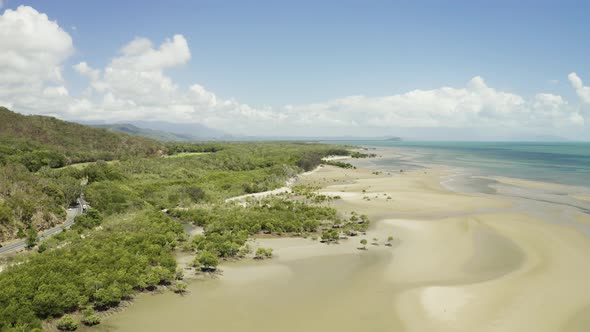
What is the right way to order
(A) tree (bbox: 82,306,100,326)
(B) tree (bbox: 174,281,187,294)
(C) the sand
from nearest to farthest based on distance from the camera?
(A) tree (bbox: 82,306,100,326) < (C) the sand < (B) tree (bbox: 174,281,187,294)

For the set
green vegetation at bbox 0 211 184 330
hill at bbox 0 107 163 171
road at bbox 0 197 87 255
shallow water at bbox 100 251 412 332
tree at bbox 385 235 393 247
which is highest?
hill at bbox 0 107 163 171

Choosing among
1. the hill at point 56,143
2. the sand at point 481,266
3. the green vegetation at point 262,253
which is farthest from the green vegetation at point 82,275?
the hill at point 56,143

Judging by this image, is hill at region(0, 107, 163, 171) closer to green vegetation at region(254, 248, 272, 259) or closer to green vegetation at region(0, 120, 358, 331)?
green vegetation at region(0, 120, 358, 331)

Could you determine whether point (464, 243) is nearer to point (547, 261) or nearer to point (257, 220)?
point (547, 261)

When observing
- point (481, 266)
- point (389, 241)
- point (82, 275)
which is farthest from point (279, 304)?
point (481, 266)

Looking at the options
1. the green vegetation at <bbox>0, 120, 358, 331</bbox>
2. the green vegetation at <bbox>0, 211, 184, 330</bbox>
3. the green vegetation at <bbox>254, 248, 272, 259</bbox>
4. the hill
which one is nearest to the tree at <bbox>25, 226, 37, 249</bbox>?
the green vegetation at <bbox>0, 120, 358, 331</bbox>

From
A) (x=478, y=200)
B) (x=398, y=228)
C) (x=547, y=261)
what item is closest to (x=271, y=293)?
(x=398, y=228)
